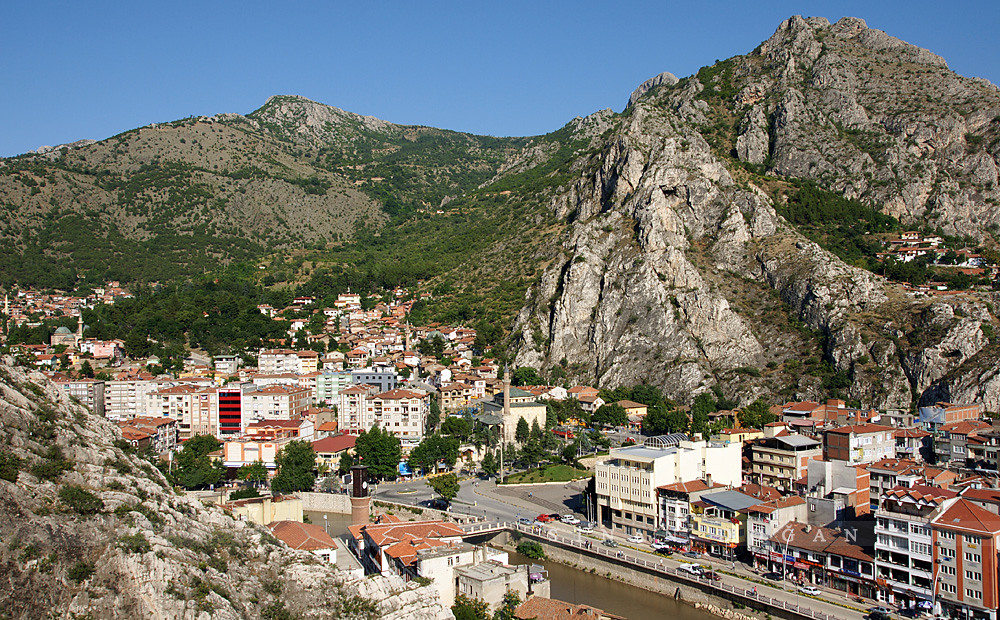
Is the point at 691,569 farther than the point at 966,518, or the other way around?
the point at 691,569

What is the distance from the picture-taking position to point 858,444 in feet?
161

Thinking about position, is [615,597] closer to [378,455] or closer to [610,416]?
[378,455]

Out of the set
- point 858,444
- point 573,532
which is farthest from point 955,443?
point 573,532

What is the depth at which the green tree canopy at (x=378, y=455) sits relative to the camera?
56375 mm

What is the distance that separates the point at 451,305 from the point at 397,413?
38479 mm

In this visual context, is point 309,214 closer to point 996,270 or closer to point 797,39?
point 797,39

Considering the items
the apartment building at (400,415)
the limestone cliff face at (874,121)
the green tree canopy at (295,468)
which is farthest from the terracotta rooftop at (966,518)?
the limestone cliff face at (874,121)

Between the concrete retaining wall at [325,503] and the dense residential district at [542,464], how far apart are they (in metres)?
1.72

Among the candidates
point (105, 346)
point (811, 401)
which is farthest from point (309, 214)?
point (811, 401)

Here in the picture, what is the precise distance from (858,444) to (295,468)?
105 feet

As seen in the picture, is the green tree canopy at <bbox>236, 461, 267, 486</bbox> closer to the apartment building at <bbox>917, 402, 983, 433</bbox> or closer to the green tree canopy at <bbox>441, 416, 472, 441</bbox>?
the green tree canopy at <bbox>441, 416, 472, 441</bbox>

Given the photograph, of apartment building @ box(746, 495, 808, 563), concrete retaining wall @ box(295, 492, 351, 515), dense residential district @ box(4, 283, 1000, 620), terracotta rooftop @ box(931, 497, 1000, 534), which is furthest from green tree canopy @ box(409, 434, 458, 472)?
terracotta rooftop @ box(931, 497, 1000, 534)

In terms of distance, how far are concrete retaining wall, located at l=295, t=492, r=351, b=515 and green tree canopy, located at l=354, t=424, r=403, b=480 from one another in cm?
538

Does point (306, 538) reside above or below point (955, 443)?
below
